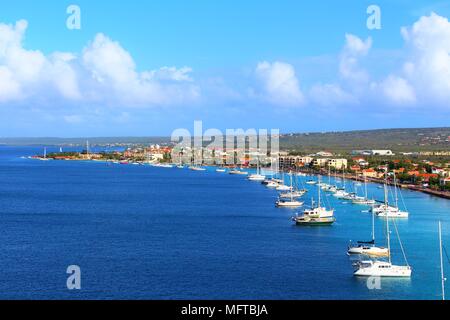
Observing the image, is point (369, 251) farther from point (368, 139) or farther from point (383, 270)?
point (368, 139)

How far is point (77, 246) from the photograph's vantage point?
14883 mm

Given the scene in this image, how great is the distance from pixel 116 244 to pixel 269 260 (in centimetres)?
424

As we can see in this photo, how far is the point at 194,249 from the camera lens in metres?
14.5

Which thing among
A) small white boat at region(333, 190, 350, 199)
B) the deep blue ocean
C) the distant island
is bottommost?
the deep blue ocean

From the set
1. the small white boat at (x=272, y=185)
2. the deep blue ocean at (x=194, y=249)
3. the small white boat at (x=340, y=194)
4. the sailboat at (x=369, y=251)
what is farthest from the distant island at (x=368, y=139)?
the sailboat at (x=369, y=251)

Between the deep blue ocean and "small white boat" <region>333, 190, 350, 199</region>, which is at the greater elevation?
"small white boat" <region>333, 190, 350, 199</region>

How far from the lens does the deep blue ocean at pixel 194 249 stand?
10.7m

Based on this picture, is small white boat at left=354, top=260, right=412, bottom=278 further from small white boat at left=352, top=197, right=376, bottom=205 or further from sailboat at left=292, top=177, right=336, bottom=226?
small white boat at left=352, top=197, right=376, bottom=205

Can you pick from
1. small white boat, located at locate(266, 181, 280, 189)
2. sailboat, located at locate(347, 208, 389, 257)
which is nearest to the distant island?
small white boat, located at locate(266, 181, 280, 189)

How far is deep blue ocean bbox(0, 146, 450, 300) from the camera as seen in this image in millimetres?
10656

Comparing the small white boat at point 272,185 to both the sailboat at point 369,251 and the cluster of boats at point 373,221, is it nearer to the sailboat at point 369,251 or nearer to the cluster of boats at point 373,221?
the cluster of boats at point 373,221

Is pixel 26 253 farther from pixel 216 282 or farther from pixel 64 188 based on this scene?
pixel 64 188
